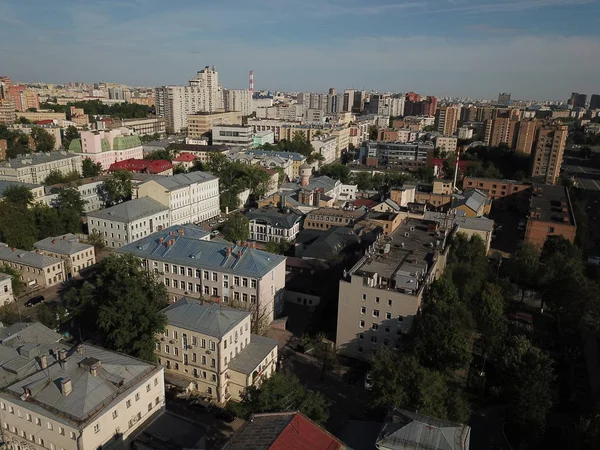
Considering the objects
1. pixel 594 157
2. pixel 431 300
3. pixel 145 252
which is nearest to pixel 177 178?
pixel 145 252

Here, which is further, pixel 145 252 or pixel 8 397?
pixel 145 252

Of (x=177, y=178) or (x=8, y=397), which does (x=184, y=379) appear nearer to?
(x=8, y=397)

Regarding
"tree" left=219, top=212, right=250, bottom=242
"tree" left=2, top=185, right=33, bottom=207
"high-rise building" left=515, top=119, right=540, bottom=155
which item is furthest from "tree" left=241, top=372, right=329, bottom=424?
"high-rise building" left=515, top=119, right=540, bottom=155

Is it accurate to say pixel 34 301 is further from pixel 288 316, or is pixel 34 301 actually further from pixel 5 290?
pixel 288 316

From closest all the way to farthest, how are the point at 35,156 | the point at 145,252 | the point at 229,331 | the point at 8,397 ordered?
the point at 8,397
the point at 229,331
the point at 145,252
the point at 35,156

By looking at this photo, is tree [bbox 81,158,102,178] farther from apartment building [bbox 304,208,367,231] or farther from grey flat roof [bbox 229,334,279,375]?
grey flat roof [bbox 229,334,279,375]

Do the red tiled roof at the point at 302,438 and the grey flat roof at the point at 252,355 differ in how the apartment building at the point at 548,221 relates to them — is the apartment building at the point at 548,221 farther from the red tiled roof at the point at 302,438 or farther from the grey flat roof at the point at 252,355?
the red tiled roof at the point at 302,438

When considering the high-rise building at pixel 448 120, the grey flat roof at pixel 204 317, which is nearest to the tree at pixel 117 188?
the grey flat roof at pixel 204 317
